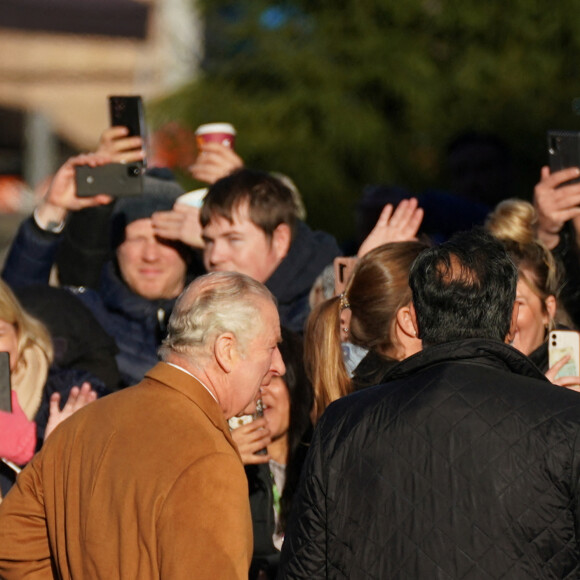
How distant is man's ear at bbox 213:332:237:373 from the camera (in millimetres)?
3014

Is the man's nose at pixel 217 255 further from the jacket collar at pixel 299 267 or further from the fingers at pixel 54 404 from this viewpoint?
the fingers at pixel 54 404

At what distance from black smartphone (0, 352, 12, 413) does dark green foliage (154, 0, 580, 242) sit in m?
6.33

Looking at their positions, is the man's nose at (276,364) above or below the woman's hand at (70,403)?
above

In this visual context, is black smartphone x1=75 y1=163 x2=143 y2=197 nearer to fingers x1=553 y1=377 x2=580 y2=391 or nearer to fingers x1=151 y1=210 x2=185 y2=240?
fingers x1=151 y1=210 x2=185 y2=240

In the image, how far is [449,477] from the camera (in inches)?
108

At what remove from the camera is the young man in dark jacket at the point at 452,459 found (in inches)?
106

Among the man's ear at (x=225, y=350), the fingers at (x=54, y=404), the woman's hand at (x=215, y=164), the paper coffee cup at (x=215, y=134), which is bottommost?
the fingers at (x=54, y=404)

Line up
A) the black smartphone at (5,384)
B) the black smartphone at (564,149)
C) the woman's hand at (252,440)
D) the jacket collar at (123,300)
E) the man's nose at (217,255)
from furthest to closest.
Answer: the jacket collar at (123,300), the man's nose at (217,255), the black smartphone at (564,149), the black smartphone at (5,384), the woman's hand at (252,440)

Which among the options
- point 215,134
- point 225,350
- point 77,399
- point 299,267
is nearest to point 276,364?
point 225,350

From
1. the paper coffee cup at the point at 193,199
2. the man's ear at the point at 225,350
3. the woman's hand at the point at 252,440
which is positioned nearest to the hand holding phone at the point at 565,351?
the woman's hand at the point at 252,440

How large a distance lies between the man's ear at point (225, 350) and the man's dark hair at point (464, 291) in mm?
487

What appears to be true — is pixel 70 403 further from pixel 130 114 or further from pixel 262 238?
pixel 130 114

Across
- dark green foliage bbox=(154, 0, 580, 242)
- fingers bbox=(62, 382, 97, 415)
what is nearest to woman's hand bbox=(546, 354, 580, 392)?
fingers bbox=(62, 382, 97, 415)

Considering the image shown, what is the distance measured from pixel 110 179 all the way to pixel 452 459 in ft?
8.34
